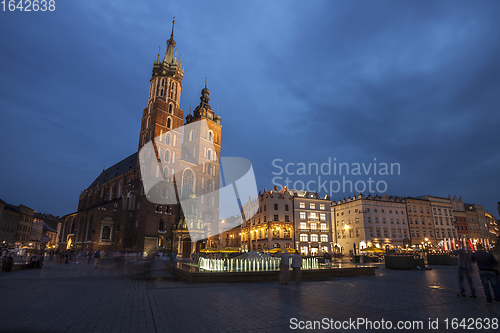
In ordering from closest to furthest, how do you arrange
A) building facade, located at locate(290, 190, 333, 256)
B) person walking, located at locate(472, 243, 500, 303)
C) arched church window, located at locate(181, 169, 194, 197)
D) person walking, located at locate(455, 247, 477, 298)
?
person walking, located at locate(472, 243, 500, 303) < person walking, located at locate(455, 247, 477, 298) < building facade, located at locate(290, 190, 333, 256) < arched church window, located at locate(181, 169, 194, 197)

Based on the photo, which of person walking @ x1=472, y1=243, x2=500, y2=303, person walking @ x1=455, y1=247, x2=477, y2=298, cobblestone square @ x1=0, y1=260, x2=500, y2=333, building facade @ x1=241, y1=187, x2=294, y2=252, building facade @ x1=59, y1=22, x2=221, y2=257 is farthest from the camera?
building facade @ x1=241, y1=187, x2=294, y2=252

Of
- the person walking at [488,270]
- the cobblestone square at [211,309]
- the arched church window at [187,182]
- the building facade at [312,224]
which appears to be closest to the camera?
the cobblestone square at [211,309]

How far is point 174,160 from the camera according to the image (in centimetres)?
6169

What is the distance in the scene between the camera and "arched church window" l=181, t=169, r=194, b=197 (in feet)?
201

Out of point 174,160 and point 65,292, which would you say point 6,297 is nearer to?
point 65,292

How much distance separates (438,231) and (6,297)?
85.4 m

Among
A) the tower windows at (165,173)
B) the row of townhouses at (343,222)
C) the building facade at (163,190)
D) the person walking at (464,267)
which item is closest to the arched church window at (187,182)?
the building facade at (163,190)

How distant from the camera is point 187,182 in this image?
62.6 metres

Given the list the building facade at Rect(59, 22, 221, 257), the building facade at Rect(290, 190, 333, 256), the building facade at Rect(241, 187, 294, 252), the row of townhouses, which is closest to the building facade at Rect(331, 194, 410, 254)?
the row of townhouses

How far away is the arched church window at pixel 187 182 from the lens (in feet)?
201

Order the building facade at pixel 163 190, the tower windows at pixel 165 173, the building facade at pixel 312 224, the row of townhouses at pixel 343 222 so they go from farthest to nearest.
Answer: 1. the building facade at pixel 312 224
2. the row of townhouses at pixel 343 222
3. the tower windows at pixel 165 173
4. the building facade at pixel 163 190

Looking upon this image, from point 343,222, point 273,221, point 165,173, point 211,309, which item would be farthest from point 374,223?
point 211,309

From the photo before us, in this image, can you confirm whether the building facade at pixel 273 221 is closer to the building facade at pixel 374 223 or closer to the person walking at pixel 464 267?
the building facade at pixel 374 223

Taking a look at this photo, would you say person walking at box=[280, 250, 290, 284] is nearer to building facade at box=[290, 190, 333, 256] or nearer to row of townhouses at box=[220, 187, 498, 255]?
row of townhouses at box=[220, 187, 498, 255]
